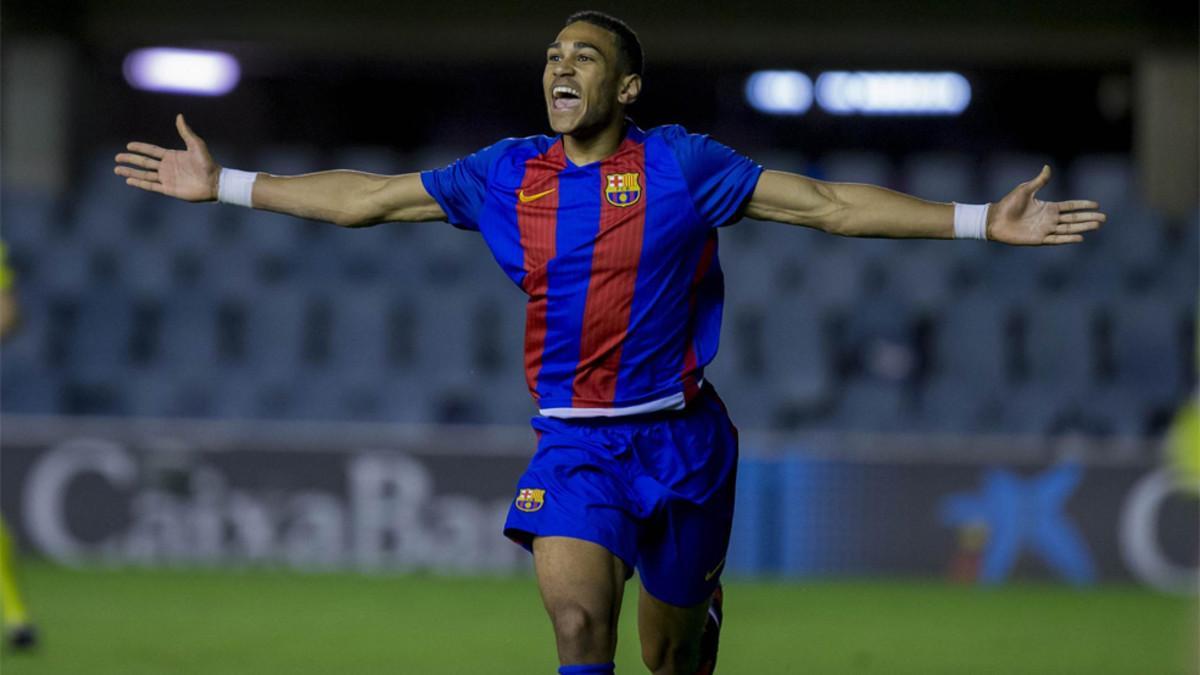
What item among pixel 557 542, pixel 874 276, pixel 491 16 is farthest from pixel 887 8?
pixel 557 542

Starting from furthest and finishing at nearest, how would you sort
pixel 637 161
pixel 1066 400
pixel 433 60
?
pixel 433 60 → pixel 1066 400 → pixel 637 161

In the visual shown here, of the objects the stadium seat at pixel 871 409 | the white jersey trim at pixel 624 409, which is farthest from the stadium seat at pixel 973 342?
the white jersey trim at pixel 624 409

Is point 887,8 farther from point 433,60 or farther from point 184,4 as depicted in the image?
point 184,4

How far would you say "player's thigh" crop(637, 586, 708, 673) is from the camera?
494cm

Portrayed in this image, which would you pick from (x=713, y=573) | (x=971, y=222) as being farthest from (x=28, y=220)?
(x=971, y=222)

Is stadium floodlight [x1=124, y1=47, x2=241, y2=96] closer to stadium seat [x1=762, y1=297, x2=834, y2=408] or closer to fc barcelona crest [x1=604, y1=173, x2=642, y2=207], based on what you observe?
stadium seat [x1=762, y1=297, x2=834, y2=408]

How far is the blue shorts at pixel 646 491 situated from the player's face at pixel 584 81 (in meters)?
0.85

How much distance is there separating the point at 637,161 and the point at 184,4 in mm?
9339

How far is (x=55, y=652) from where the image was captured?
7.27 metres

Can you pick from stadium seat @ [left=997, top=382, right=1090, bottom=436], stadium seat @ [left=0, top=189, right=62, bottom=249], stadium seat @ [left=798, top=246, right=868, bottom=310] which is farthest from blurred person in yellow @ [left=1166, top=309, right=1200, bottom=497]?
stadium seat @ [left=0, top=189, right=62, bottom=249]

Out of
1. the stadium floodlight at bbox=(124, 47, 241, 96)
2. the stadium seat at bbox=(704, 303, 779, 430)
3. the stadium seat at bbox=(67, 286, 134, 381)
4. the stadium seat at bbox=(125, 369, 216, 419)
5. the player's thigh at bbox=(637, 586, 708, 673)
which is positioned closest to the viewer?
the player's thigh at bbox=(637, 586, 708, 673)

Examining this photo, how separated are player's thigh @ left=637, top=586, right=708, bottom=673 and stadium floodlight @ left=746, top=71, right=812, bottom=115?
962 cm

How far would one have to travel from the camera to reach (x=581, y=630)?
14.2 ft

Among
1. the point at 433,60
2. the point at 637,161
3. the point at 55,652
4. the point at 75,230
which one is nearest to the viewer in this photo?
the point at 637,161
